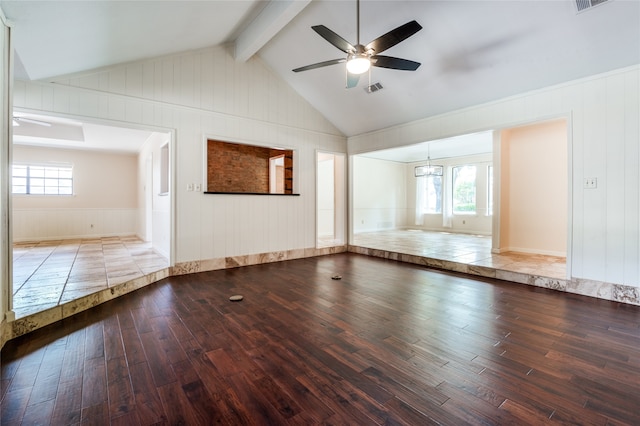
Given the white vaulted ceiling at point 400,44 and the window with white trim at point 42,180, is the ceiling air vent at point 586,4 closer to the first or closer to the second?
the white vaulted ceiling at point 400,44

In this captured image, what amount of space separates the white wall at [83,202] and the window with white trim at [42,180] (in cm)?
13

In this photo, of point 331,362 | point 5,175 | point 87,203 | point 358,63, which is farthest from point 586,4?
point 87,203

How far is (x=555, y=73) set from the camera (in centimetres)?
368

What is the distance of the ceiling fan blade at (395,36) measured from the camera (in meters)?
2.57

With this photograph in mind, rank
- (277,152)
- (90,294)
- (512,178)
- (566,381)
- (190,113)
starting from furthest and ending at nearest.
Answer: (277,152)
(512,178)
(190,113)
(90,294)
(566,381)

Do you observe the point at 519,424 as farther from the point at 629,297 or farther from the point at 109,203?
the point at 109,203

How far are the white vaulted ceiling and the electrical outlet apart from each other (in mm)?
1297

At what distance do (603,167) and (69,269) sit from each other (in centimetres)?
726

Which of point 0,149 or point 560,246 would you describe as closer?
point 0,149

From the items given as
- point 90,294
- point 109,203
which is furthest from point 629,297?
point 109,203

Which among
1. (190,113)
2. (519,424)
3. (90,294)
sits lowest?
(519,424)

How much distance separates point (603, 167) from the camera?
3510 millimetres

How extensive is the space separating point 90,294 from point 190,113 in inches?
118

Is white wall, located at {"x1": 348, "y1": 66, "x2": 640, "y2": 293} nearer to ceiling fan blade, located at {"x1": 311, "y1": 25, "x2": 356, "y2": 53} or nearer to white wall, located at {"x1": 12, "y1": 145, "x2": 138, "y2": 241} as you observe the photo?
ceiling fan blade, located at {"x1": 311, "y1": 25, "x2": 356, "y2": 53}
